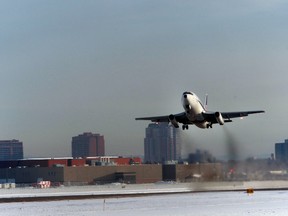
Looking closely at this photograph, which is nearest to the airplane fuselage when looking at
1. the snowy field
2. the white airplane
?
the white airplane

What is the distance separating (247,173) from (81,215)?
66544 mm

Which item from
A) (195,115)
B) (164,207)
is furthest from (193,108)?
(164,207)

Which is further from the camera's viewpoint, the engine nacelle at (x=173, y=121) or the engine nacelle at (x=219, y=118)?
the engine nacelle at (x=173, y=121)

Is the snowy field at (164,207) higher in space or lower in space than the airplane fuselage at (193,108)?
lower

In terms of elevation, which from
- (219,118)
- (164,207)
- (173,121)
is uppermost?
(219,118)

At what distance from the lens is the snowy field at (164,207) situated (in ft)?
330

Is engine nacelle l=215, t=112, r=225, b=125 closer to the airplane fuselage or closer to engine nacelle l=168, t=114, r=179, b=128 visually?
the airplane fuselage

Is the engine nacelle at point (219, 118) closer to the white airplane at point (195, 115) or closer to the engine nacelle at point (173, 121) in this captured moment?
the white airplane at point (195, 115)

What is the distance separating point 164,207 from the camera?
4355 inches

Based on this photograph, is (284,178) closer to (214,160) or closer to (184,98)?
(214,160)

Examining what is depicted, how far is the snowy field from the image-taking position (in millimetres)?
100438

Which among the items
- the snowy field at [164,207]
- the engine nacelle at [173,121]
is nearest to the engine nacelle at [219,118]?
the engine nacelle at [173,121]

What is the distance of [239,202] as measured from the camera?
119312mm

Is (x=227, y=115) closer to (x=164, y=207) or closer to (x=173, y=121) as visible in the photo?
(x=173, y=121)
